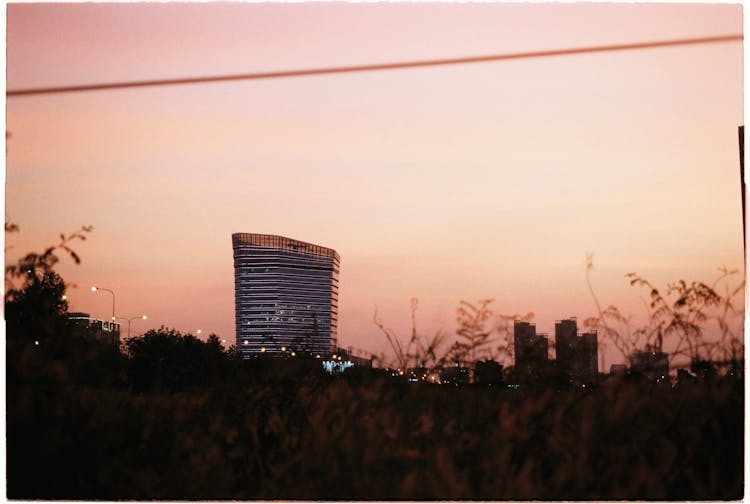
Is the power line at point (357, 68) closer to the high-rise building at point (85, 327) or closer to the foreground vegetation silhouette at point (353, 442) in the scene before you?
the foreground vegetation silhouette at point (353, 442)

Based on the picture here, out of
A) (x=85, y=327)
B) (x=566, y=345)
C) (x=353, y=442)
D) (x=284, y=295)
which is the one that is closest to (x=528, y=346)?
(x=566, y=345)

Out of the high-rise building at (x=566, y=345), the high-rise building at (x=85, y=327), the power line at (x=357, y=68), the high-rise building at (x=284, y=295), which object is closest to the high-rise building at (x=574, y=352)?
the high-rise building at (x=566, y=345)

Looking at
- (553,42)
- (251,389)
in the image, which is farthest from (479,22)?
(251,389)

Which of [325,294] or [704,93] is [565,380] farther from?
[325,294]

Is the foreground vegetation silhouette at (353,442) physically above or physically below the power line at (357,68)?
below

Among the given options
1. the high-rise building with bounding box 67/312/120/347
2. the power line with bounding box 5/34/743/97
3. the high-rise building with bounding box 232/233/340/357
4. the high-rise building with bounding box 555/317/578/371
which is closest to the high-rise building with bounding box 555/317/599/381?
the high-rise building with bounding box 555/317/578/371

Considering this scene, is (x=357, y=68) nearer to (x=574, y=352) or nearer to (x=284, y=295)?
(x=574, y=352)
